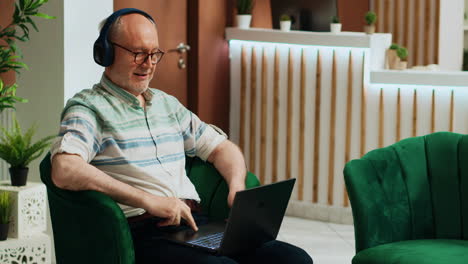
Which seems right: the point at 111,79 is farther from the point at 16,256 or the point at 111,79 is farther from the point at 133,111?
the point at 16,256

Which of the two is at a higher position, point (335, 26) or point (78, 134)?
point (335, 26)

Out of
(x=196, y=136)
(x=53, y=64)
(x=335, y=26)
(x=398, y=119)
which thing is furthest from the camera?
(x=335, y=26)

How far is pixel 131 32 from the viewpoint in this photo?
8.63 ft

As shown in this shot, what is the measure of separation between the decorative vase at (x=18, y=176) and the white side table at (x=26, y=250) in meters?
0.20

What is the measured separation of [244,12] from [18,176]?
2.86m

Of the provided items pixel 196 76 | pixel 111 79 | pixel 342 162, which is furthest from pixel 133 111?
pixel 342 162

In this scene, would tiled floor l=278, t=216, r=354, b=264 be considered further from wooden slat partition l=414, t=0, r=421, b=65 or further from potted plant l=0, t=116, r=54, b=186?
wooden slat partition l=414, t=0, r=421, b=65

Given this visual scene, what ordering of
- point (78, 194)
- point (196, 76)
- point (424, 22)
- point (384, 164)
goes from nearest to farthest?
point (78, 194), point (384, 164), point (196, 76), point (424, 22)

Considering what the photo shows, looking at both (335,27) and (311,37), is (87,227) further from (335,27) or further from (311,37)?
(335,27)

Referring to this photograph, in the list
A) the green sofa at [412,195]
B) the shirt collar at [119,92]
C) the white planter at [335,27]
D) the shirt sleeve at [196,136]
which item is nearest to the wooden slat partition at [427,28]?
Answer: the white planter at [335,27]

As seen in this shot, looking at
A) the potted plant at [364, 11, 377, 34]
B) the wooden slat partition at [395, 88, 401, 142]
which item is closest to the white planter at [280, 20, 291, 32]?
the potted plant at [364, 11, 377, 34]

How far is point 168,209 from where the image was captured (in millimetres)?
2473

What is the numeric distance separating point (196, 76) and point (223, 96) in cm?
43

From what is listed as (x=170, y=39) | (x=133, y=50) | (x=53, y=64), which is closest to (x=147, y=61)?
(x=133, y=50)
